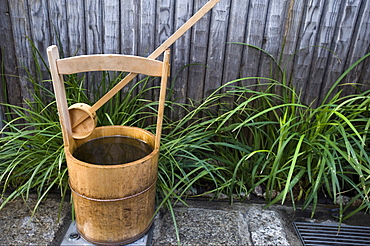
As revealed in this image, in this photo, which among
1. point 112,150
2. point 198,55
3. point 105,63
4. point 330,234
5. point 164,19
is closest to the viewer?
point 105,63

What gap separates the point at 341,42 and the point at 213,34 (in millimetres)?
1012

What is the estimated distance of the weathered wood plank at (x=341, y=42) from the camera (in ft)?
8.04

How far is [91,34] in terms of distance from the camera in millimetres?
2555

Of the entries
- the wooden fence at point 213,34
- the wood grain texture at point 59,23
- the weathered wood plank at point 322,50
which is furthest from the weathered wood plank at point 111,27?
the weathered wood plank at point 322,50

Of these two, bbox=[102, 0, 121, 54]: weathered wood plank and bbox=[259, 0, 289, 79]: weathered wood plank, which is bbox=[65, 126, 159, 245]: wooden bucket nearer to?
bbox=[102, 0, 121, 54]: weathered wood plank

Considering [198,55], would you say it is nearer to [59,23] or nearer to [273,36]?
[273,36]

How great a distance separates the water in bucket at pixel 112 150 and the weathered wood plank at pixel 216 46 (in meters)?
0.93

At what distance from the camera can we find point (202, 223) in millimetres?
2248

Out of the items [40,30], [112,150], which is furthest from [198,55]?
[40,30]

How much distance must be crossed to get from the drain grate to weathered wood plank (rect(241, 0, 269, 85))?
1196 millimetres

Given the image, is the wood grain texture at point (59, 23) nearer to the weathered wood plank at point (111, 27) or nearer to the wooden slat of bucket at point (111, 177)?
the weathered wood plank at point (111, 27)

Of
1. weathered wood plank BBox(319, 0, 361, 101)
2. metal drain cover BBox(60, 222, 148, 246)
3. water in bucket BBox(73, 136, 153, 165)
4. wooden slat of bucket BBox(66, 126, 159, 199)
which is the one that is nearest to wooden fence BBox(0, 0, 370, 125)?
weathered wood plank BBox(319, 0, 361, 101)

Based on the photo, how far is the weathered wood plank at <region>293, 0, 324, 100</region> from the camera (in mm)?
2455

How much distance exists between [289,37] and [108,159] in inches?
66.2
